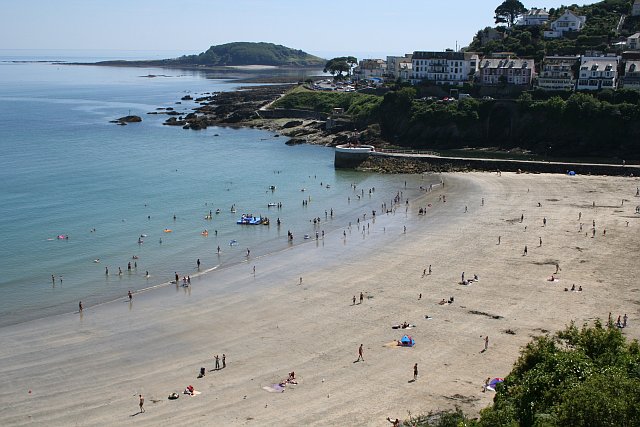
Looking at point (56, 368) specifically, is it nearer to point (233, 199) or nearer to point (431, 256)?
point (431, 256)

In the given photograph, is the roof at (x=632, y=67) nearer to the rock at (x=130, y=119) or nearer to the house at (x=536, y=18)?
the house at (x=536, y=18)

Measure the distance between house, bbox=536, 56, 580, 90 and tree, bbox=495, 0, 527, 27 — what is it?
142 feet

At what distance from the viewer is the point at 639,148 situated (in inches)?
2758

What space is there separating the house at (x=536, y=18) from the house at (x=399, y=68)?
879 inches

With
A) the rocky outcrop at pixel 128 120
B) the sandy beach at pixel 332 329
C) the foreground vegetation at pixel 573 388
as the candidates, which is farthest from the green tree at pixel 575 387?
the rocky outcrop at pixel 128 120

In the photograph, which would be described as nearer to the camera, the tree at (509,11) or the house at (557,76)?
the house at (557,76)

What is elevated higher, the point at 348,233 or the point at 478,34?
the point at 478,34

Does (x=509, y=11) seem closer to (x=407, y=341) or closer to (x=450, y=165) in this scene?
(x=450, y=165)

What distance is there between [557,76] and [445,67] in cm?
1733

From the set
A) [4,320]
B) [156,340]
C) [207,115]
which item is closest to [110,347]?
[156,340]

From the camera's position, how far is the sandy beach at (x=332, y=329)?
24.1 metres

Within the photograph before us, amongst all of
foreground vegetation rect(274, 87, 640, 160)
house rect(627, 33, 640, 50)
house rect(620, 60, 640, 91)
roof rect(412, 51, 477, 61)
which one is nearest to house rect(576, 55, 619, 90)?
house rect(620, 60, 640, 91)

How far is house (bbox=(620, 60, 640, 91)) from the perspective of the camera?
7906cm

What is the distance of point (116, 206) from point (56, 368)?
97.1ft
